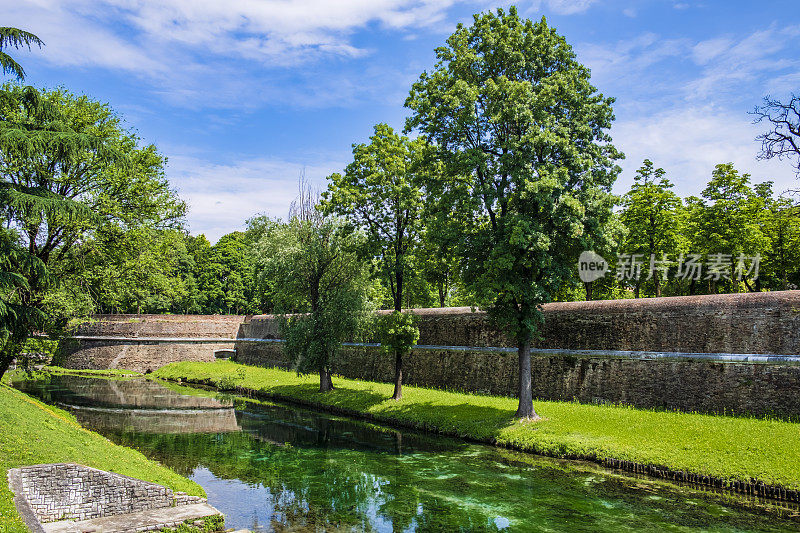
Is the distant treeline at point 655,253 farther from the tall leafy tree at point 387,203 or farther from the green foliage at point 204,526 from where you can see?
the green foliage at point 204,526

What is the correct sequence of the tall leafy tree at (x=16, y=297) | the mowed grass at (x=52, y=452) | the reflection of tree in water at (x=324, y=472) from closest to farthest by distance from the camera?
the mowed grass at (x=52, y=452) → the reflection of tree in water at (x=324, y=472) → the tall leafy tree at (x=16, y=297)

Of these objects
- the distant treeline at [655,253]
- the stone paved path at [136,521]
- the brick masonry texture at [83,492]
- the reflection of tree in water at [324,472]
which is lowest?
the reflection of tree in water at [324,472]

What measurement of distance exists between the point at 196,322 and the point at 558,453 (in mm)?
43926

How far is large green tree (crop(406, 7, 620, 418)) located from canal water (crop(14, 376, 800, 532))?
5545mm

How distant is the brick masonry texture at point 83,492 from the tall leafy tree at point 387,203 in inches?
675

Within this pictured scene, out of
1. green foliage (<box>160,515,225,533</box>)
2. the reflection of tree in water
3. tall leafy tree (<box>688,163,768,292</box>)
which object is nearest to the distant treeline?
tall leafy tree (<box>688,163,768,292</box>)

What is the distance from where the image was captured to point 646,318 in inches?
904

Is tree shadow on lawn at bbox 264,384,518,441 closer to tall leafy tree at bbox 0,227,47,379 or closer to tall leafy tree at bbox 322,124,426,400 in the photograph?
tall leafy tree at bbox 322,124,426,400

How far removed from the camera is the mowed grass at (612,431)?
15.4m

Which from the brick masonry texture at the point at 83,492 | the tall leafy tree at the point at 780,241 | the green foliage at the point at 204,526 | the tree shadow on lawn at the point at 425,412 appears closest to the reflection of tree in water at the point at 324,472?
the tree shadow on lawn at the point at 425,412

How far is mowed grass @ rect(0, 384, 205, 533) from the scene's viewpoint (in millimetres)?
11469

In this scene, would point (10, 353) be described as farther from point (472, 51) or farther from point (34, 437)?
point (472, 51)

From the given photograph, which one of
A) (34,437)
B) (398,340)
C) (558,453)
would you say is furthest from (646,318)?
(34,437)

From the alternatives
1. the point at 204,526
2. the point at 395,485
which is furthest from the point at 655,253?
the point at 204,526
